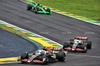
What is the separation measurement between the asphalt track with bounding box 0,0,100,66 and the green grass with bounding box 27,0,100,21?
526cm

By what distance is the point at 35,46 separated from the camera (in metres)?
26.7

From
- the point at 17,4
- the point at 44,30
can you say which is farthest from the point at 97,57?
the point at 17,4

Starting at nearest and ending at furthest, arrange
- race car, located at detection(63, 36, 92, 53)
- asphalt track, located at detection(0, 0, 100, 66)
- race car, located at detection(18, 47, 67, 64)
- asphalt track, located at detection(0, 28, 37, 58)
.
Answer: race car, located at detection(18, 47, 67, 64) → asphalt track, located at detection(0, 28, 37, 58) → asphalt track, located at detection(0, 0, 100, 66) → race car, located at detection(63, 36, 92, 53)

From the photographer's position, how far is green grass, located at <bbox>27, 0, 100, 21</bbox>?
45.9 metres

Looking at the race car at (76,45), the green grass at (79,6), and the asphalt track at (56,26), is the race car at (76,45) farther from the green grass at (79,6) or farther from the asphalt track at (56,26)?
the green grass at (79,6)

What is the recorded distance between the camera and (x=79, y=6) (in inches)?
2026

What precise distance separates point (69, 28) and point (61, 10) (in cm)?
1207

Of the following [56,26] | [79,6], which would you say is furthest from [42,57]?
[79,6]

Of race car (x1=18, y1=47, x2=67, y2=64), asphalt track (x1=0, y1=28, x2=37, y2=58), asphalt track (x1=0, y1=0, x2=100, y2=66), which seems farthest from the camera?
asphalt track (x1=0, y1=0, x2=100, y2=66)

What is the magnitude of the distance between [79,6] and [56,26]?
1689 cm

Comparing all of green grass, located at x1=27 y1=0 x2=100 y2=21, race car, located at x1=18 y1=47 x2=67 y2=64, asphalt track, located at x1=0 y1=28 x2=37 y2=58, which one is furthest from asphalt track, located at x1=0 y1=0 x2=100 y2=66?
green grass, located at x1=27 y1=0 x2=100 y2=21

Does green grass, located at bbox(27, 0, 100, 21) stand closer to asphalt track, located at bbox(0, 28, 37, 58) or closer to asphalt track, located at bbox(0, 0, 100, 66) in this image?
asphalt track, located at bbox(0, 0, 100, 66)

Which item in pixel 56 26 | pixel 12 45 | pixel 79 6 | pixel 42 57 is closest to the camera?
pixel 42 57

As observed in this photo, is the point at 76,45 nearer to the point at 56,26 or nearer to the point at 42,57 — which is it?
the point at 42,57
